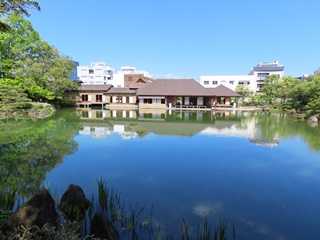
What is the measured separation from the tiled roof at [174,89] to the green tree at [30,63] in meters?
10.4

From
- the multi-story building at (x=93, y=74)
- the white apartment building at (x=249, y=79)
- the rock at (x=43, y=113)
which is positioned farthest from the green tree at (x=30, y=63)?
the multi-story building at (x=93, y=74)

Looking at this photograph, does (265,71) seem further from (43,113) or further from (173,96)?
(43,113)

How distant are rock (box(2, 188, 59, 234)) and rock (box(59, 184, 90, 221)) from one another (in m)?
0.39

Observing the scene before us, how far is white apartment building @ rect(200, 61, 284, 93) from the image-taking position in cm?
4741

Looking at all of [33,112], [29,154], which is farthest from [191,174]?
[33,112]

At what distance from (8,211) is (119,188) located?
235cm

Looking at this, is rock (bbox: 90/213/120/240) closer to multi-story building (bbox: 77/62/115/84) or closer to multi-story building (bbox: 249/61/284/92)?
multi-story building (bbox: 249/61/284/92)

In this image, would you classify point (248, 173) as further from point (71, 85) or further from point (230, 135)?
point (71, 85)

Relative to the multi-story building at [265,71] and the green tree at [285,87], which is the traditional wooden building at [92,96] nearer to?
the green tree at [285,87]

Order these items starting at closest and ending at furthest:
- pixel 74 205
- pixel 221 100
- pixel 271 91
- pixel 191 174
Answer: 1. pixel 74 205
2. pixel 191 174
3. pixel 221 100
4. pixel 271 91

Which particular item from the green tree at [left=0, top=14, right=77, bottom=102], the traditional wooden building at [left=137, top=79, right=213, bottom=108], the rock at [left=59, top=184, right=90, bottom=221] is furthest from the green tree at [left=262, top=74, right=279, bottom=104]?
the rock at [left=59, top=184, right=90, bottom=221]

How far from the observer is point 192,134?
43.0 ft

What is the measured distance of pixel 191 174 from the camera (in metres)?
6.64

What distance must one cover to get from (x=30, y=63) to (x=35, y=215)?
82.2 feet
